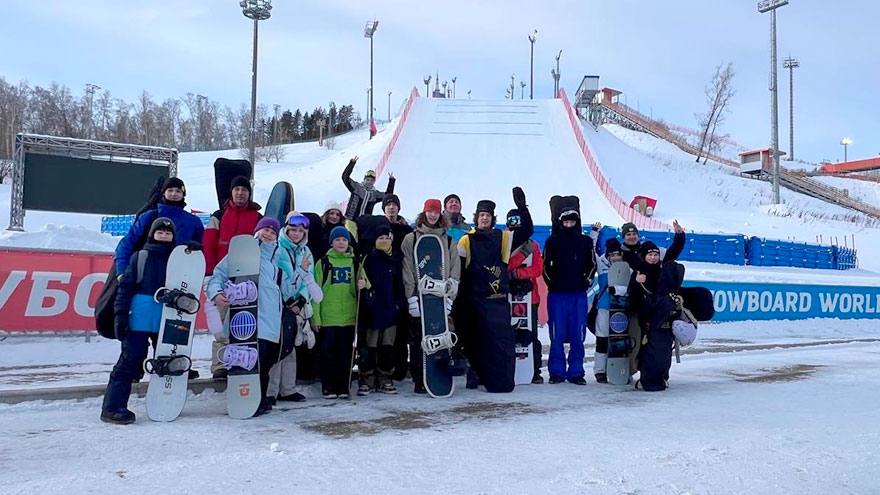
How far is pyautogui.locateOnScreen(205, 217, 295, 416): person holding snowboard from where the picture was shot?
15.9 ft

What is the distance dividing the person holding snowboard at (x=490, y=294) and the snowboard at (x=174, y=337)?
8.25 feet

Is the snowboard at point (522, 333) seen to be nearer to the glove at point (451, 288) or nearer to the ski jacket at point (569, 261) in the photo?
the ski jacket at point (569, 261)

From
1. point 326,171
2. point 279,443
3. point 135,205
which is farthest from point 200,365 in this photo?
point 326,171

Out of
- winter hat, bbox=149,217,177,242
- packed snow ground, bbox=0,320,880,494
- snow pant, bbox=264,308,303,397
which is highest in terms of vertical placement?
winter hat, bbox=149,217,177,242

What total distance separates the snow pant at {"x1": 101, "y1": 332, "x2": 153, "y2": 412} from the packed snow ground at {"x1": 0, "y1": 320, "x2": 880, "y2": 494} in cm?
17

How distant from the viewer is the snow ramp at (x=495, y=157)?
2741 cm

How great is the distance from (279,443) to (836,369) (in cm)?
699

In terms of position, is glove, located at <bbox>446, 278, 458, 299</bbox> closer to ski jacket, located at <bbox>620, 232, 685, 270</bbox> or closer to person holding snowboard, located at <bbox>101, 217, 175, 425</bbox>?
ski jacket, located at <bbox>620, 232, 685, 270</bbox>

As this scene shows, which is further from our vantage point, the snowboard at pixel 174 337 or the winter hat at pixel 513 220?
the winter hat at pixel 513 220

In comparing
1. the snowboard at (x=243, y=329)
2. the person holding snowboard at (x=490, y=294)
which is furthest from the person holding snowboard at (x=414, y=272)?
the snowboard at (x=243, y=329)

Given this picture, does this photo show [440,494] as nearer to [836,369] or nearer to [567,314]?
[567,314]

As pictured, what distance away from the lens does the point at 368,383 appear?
5.75 m

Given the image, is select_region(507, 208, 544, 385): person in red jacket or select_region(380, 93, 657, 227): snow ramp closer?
select_region(507, 208, 544, 385): person in red jacket

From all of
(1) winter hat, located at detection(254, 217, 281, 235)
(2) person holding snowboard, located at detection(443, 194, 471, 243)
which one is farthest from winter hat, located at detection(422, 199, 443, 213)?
(1) winter hat, located at detection(254, 217, 281, 235)
